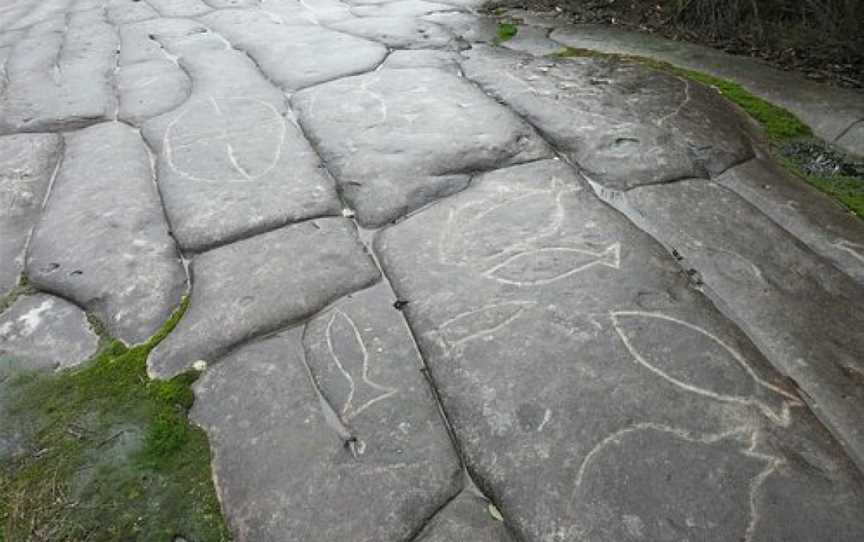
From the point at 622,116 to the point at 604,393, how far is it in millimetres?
1740

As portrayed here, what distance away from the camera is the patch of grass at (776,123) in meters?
2.29

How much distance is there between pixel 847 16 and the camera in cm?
→ 327

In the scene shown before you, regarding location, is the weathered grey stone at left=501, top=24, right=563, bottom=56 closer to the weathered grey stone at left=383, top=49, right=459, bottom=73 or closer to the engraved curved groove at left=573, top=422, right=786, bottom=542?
the weathered grey stone at left=383, top=49, right=459, bottom=73

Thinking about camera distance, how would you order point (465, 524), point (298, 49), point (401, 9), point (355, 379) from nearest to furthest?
point (465, 524), point (355, 379), point (298, 49), point (401, 9)

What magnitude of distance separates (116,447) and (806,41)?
3.96 meters

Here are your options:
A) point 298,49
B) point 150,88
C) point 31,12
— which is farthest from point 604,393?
point 31,12

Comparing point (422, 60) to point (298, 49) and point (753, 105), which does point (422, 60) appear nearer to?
point (298, 49)

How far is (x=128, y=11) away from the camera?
5.36 m

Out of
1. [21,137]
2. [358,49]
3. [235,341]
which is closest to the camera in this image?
[235,341]

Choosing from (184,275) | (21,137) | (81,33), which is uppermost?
(184,275)

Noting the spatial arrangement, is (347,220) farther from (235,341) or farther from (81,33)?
(81,33)

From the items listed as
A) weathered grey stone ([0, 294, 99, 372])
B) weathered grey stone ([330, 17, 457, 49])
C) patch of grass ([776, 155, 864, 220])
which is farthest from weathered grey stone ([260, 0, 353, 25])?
patch of grass ([776, 155, 864, 220])

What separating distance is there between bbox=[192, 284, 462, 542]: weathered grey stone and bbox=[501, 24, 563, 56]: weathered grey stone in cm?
264

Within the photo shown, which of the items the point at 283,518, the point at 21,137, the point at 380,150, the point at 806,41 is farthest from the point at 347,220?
the point at 806,41
